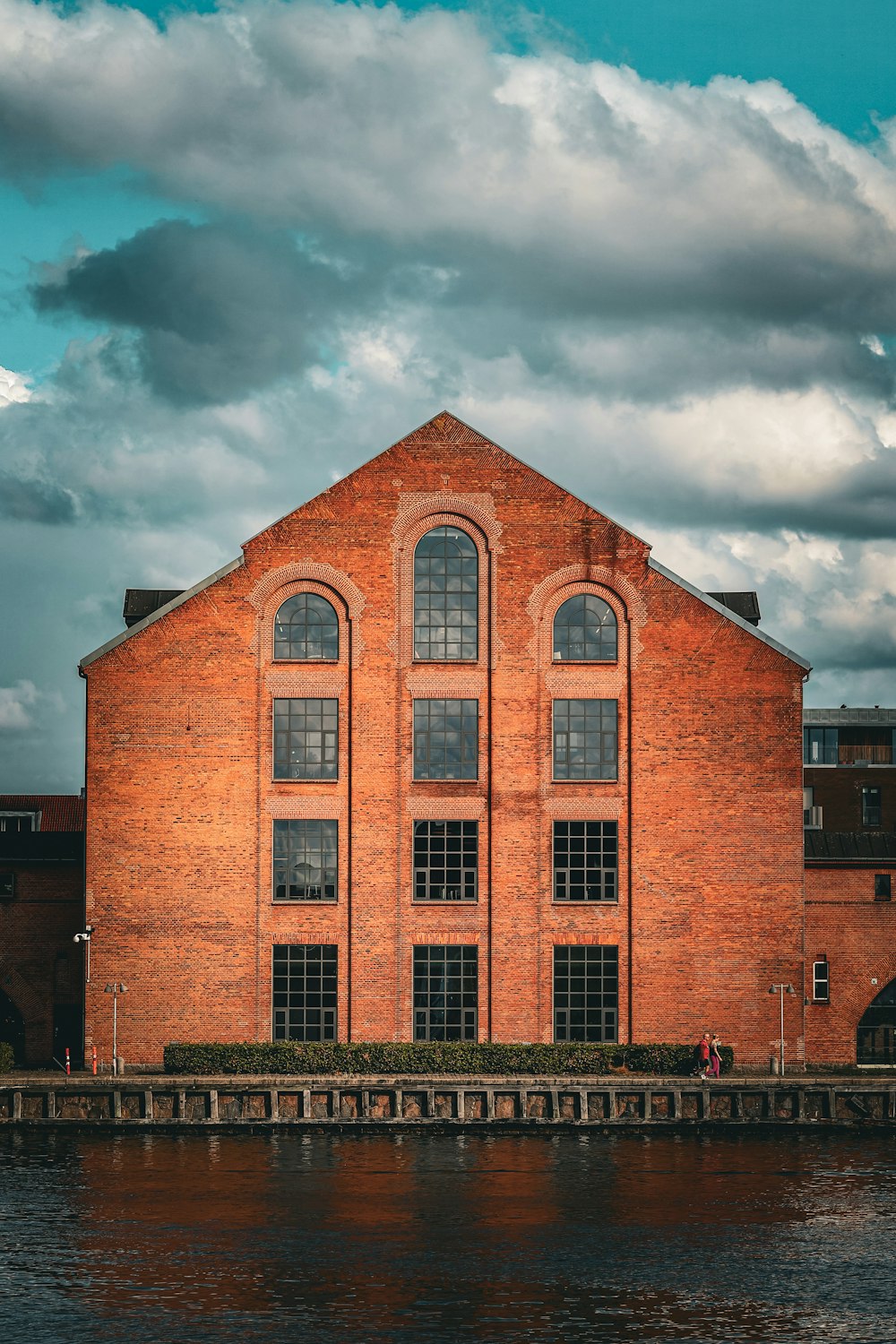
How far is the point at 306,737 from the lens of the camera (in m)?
50.0

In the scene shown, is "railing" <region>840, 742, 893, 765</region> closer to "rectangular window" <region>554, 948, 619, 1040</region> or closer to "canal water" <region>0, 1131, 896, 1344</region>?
"rectangular window" <region>554, 948, 619, 1040</region>

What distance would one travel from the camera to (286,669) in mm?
49969

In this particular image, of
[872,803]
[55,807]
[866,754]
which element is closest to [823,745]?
[866,754]

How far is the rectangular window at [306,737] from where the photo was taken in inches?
1965

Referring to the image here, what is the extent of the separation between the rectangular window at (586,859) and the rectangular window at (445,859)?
2353 mm

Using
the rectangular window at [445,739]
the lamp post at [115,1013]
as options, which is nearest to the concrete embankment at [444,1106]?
the lamp post at [115,1013]

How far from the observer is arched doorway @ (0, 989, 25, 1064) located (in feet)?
175

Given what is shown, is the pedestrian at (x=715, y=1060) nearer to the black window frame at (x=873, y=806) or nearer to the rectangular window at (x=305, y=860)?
the rectangular window at (x=305, y=860)

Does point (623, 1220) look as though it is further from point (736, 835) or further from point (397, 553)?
point (397, 553)

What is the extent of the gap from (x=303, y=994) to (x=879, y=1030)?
60.0ft

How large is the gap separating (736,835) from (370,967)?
1076 centimetres

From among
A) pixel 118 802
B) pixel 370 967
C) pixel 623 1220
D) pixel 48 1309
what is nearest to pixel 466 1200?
pixel 623 1220

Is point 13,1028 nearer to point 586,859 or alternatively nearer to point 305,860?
point 305,860

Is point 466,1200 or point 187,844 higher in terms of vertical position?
point 187,844
